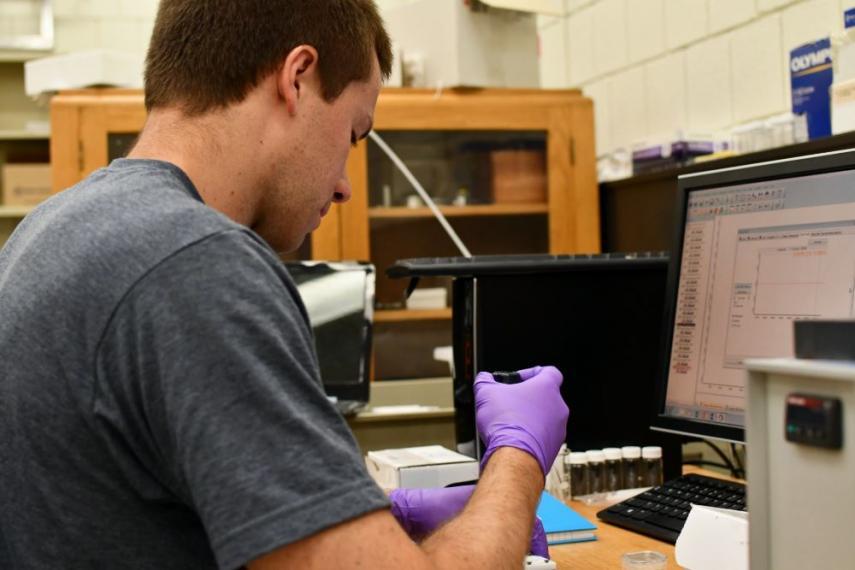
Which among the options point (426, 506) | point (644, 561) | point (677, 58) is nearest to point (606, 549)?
point (644, 561)

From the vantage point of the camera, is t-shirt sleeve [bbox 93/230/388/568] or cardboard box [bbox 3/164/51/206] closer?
t-shirt sleeve [bbox 93/230/388/568]

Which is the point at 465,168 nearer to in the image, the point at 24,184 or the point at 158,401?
the point at 158,401

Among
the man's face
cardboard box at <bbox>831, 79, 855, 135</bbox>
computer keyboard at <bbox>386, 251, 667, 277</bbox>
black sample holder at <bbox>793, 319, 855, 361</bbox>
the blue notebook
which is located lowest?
the blue notebook

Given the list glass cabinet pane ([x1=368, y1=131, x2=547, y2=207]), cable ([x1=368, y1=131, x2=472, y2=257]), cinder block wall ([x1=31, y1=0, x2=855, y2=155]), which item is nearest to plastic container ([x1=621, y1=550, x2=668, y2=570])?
cinder block wall ([x1=31, y1=0, x2=855, y2=155])

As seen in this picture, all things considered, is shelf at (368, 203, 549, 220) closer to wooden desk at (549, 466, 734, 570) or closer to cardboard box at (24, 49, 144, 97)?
cardboard box at (24, 49, 144, 97)

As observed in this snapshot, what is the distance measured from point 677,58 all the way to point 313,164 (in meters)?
2.03

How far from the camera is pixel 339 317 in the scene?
2.04 metres

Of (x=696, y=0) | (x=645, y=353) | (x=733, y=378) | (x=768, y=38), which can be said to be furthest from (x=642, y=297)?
(x=696, y=0)

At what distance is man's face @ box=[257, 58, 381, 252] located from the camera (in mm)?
1010

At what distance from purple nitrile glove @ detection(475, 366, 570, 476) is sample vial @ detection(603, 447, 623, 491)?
29cm

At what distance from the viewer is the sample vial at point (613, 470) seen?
1434 millimetres

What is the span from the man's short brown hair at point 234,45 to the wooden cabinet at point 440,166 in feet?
5.35

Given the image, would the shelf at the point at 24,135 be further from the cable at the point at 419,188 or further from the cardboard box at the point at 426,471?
the cardboard box at the point at 426,471

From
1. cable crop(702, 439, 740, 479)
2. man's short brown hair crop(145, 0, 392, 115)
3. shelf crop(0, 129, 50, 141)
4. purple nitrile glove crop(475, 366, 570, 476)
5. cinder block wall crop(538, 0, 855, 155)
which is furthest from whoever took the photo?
shelf crop(0, 129, 50, 141)
